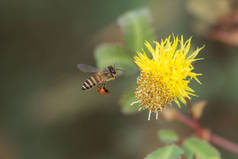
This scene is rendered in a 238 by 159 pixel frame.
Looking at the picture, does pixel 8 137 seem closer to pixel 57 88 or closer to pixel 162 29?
pixel 57 88

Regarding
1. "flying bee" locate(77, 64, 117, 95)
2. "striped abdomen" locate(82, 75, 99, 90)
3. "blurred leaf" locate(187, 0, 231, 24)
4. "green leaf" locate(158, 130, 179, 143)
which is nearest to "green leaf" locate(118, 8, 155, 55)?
"flying bee" locate(77, 64, 117, 95)

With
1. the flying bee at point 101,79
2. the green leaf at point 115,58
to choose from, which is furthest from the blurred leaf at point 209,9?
the flying bee at point 101,79

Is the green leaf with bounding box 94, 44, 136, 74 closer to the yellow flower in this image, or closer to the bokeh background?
the yellow flower

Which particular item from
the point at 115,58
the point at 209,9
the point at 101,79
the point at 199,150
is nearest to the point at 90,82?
the point at 101,79

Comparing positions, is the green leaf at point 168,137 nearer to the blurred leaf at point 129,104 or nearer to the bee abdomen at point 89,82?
the blurred leaf at point 129,104

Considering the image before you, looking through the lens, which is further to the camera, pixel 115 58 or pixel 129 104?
pixel 115 58

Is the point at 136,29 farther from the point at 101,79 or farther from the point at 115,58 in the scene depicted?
the point at 101,79

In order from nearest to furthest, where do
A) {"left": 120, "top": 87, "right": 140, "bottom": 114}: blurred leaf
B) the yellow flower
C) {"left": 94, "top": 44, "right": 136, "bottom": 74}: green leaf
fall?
1. the yellow flower
2. {"left": 120, "top": 87, "right": 140, "bottom": 114}: blurred leaf
3. {"left": 94, "top": 44, "right": 136, "bottom": 74}: green leaf
